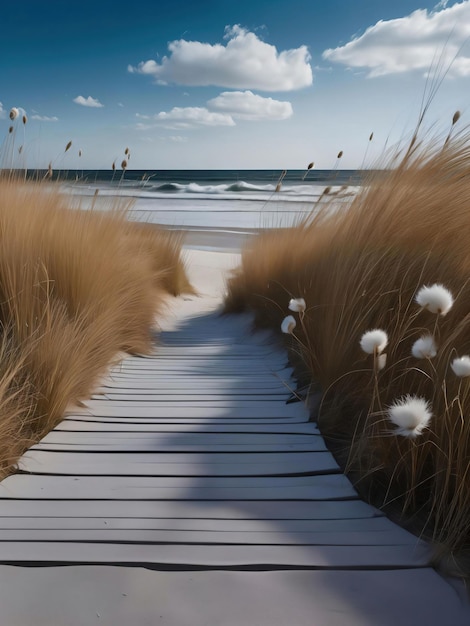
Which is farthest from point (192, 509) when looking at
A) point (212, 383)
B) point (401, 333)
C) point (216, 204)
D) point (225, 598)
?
point (216, 204)

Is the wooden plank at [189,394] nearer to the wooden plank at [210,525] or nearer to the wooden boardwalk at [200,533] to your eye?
the wooden boardwalk at [200,533]

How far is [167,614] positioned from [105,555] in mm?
213

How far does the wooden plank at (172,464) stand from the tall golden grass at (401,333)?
130mm

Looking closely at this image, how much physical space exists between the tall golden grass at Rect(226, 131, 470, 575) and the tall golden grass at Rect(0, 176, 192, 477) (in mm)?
834

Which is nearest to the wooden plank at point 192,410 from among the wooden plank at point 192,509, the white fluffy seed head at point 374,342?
the wooden plank at point 192,509

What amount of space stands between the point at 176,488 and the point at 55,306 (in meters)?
1.22

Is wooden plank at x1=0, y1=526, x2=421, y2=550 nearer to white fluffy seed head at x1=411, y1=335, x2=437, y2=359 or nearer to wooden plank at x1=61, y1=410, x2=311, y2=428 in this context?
white fluffy seed head at x1=411, y1=335, x2=437, y2=359

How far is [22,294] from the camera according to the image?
7.13ft

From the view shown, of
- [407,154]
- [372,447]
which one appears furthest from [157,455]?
[407,154]

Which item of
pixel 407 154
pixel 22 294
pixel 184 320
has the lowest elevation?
pixel 184 320

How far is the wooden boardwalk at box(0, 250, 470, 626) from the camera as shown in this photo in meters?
0.97

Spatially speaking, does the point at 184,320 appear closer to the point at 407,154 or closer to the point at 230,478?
the point at 407,154

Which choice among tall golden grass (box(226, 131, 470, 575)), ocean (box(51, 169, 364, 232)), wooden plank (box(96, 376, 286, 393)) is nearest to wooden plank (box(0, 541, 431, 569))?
tall golden grass (box(226, 131, 470, 575))

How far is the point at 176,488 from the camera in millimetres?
1401
